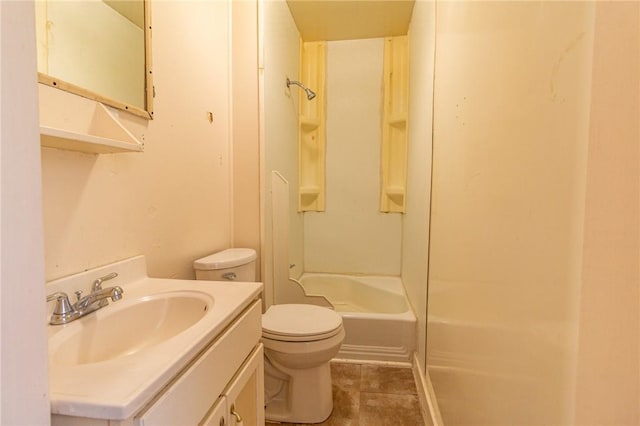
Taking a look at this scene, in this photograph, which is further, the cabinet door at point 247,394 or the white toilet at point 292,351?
the white toilet at point 292,351

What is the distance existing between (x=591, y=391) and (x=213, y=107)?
1.72 m

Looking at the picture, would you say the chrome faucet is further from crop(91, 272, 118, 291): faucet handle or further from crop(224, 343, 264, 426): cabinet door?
crop(224, 343, 264, 426): cabinet door

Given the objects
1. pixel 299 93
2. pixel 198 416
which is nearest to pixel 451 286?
pixel 198 416

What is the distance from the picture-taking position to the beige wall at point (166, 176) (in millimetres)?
842

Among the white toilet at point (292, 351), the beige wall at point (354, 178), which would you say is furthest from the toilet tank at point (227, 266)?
the beige wall at point (354, 178)

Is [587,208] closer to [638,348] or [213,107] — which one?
[638,348]

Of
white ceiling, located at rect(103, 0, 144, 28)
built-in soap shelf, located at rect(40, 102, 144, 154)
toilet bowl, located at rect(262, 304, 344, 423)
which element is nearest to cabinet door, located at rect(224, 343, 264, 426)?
toilet bowl, located at rect(262, 304, 344, 423)

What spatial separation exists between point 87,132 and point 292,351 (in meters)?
1.12

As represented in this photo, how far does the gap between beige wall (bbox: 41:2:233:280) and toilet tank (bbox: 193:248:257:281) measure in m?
0.07

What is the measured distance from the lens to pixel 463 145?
1051mm

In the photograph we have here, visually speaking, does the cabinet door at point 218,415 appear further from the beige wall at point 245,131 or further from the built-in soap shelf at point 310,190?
the built-in soap shelf at point 310,190

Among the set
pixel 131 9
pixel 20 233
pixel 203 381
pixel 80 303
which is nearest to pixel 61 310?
pixel 80 303

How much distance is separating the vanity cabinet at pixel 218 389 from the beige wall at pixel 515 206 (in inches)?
25.9

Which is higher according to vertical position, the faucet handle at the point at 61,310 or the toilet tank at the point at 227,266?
the faucet handle at the point at 61,310
